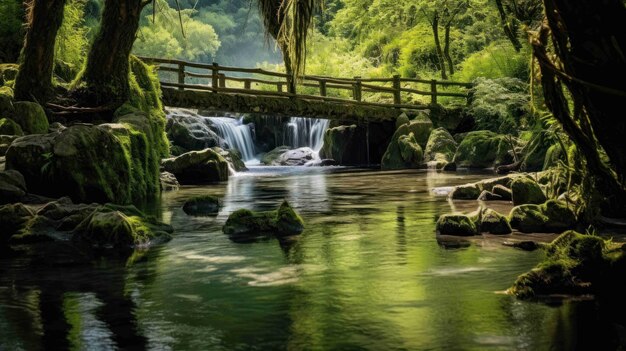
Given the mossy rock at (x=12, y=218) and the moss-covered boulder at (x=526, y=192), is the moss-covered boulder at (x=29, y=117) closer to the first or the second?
the mossy rock at (x=12, y=218)

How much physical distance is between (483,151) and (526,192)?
12519 millimetres

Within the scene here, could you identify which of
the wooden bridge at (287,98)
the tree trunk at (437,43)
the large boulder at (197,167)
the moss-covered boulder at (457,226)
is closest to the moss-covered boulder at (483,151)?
the wooden bridge at (287,98)

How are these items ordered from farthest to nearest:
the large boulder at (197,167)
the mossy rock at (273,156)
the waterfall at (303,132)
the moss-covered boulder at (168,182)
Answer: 1. the waterfall at (303,132)
2. the mossy rock at (273,156)
3. the large boulder at (197,167)
4. the moss-covered boulder at (168,182)

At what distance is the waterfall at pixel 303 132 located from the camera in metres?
34.2

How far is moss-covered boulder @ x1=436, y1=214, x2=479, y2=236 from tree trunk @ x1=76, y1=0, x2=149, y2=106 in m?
10.1

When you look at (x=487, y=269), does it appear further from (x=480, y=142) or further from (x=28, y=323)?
(x=480, y=142)

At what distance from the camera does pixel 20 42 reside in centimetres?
2378

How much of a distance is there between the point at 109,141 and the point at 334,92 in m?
26.7

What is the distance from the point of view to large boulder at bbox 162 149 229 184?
867 inches

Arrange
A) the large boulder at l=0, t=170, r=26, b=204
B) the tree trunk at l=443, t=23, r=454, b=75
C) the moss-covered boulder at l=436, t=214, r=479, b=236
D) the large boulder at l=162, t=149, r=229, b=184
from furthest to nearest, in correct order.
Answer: the tree trunk at l=443, t=23, r=454, b=75
the large boulder at l=162, t=149, r=229, b=184
the large boulder at l=0, t=170, r=26, b=204
the moss-covered boulder at l=436, t=214, r=479, b=236

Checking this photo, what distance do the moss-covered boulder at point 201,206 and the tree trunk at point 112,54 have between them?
4933mm

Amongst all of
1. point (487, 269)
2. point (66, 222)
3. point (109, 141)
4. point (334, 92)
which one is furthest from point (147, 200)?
point (334, 92)

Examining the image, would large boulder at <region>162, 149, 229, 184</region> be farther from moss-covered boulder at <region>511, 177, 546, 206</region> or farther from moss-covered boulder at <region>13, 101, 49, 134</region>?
moss-covered boulder at <region>511, 177, 546, 206</region>

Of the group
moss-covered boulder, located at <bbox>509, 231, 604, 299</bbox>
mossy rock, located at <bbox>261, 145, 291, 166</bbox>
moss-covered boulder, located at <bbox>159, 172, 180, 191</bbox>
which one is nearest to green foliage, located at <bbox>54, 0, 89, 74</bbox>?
moss-covered boulder, located at <bbox>159, 172, 180, 191</bbox>
